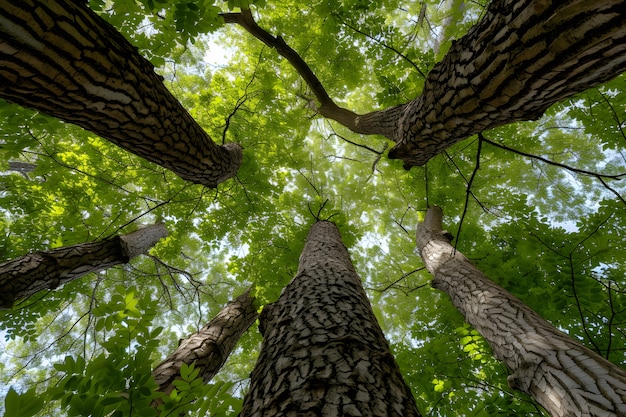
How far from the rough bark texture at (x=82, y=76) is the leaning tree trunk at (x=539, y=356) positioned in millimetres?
3285

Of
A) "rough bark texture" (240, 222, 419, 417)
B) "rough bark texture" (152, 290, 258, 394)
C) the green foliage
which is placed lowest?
the green foliage

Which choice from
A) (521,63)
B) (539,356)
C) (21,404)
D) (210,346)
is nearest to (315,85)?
(521,63)

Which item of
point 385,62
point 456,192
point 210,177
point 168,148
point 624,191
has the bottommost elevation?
point 168,148

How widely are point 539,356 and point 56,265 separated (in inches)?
207

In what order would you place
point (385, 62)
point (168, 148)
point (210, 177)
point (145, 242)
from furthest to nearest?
point (145, 242), point (385, 62), point (210, 177), point (168, 148)

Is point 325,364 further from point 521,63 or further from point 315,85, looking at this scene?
point 315,85

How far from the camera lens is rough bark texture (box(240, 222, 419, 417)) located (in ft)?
3.56

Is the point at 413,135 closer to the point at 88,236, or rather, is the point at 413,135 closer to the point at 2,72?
the point at 2,72

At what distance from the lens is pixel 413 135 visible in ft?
9.13

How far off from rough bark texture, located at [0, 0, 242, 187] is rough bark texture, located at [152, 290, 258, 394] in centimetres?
255

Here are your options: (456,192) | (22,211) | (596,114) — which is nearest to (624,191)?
(456,192)

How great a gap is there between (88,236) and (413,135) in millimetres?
5366

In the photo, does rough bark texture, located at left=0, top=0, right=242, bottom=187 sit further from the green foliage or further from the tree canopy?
the green foliage

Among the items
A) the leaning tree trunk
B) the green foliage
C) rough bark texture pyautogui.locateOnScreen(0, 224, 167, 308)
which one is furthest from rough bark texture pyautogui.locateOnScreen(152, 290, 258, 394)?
the leaning tree trunk
